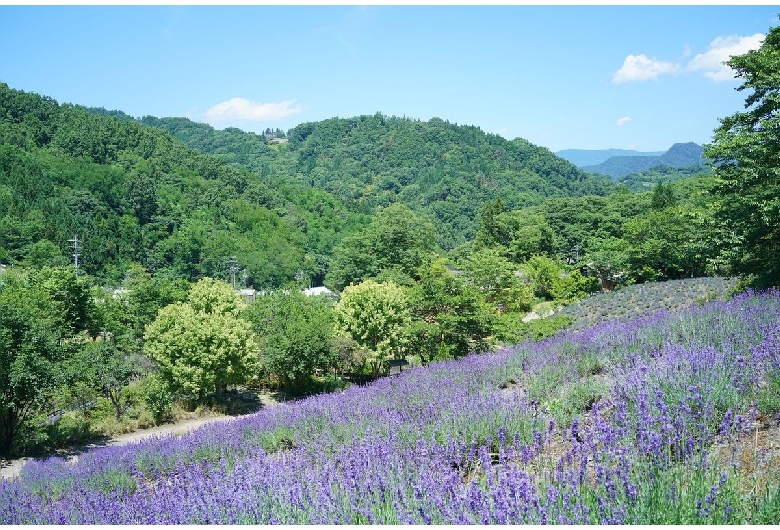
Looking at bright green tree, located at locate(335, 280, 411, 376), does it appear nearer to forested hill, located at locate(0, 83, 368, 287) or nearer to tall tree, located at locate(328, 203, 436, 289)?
tall tree, located at locate(328, 203, 436, 289)

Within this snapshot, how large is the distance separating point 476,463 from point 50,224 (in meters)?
69.5

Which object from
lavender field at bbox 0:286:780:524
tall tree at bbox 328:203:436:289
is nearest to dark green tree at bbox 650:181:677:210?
tall tree at bbox 328:203:436:289

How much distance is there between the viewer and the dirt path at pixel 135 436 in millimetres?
10248

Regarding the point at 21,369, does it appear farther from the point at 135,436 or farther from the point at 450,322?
the point at 450,322

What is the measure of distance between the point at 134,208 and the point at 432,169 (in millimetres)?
93152

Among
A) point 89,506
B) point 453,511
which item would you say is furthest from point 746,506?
point 89,506

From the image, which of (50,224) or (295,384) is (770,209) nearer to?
(295,384)

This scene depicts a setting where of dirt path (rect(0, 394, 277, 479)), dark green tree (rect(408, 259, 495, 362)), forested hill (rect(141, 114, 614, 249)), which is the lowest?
dirt path (rect(0, 394, 277, 479))

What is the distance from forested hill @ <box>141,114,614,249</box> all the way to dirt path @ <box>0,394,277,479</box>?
8074 cm

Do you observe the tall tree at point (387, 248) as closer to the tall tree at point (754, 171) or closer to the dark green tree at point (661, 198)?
A: the dark green tree at point (661, 198)

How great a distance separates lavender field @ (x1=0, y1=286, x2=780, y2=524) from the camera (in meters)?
2.64

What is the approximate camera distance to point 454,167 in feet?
480

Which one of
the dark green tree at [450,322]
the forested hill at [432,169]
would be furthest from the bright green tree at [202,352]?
the forested hill at [432,169]

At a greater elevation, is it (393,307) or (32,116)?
(32,116)
